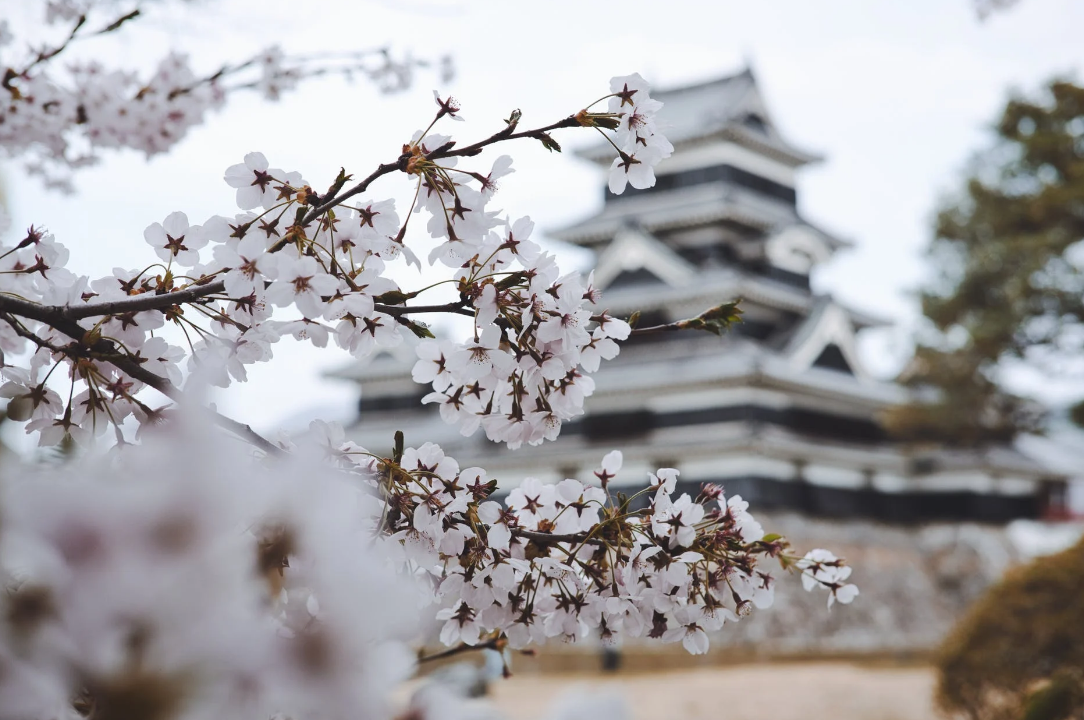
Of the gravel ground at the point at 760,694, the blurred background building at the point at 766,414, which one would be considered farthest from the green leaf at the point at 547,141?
the blurred background building at the point at 766,414

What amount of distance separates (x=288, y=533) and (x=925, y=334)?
1837cm

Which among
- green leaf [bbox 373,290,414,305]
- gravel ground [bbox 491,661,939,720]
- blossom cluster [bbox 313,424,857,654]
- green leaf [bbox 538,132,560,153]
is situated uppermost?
gravel ground [bbox 491,661,939,720]

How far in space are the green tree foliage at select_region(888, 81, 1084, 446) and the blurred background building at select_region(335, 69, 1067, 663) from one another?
1.42 metres

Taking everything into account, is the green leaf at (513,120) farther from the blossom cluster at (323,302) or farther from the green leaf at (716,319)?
the green leaf at (716,319)

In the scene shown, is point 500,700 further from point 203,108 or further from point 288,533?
point 288,533

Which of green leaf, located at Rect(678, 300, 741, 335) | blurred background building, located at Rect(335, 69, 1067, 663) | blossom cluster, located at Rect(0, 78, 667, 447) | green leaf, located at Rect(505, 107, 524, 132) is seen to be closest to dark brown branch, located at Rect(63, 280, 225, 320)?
blossom cluster, located at Rect(0, 78, 667, 447)

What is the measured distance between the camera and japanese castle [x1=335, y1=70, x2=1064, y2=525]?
55.1 feet

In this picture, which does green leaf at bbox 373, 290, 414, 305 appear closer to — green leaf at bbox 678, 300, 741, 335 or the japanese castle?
green leaf at bbox 678, 300, 741, 335

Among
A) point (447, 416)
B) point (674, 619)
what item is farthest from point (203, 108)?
point (674, 619)

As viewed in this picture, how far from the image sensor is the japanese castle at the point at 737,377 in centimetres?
1680

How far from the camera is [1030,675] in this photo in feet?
22.6

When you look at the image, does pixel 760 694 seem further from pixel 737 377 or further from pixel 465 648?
pixel 465 648

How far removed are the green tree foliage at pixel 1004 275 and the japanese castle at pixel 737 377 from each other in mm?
1651

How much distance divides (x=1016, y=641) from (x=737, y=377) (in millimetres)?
9481
